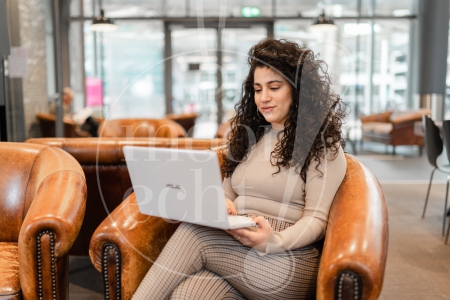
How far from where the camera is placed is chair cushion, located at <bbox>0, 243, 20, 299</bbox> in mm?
1682

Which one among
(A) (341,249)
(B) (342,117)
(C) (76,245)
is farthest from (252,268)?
(C) (76,245)

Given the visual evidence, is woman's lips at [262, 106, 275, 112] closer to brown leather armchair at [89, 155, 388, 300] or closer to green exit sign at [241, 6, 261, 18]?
brown leather armchair at [89, 155, 388, 300]

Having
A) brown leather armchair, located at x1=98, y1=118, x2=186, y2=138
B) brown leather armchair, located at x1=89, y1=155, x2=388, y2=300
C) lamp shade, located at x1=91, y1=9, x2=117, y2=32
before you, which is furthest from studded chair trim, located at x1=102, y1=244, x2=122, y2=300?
lamp shade, located at x1=91, y1=9, x2=117, y2=32

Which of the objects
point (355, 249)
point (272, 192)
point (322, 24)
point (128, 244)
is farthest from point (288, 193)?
point (322, 24)

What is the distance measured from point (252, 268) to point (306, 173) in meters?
0.41

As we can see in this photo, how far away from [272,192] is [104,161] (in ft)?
3.66

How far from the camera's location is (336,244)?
1422 mm

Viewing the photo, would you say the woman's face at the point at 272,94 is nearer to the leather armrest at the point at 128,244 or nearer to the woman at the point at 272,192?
the woman at the point at 272,192

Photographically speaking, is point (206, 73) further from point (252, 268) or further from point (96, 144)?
point (252, 268)

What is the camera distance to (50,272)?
1.73 metres

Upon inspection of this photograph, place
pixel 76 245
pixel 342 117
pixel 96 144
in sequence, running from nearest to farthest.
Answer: pixel 342 117 < pixel 96 144 < pixel 76 245

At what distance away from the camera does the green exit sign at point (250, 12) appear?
9602mm

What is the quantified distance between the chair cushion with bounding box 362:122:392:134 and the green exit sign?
314 centimetres

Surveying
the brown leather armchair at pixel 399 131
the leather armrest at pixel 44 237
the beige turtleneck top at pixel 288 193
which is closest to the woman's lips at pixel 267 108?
the beige turtleneck top at pixel 288 193
